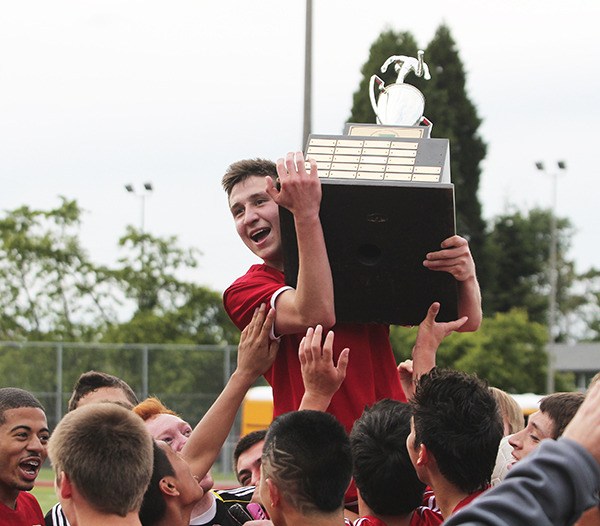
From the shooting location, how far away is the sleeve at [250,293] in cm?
398

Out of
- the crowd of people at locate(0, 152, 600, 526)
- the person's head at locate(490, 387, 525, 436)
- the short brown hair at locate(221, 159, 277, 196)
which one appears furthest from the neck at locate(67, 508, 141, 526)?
the person's head at locate(490, 387, 525, 436)

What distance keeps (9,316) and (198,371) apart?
10.00 metres

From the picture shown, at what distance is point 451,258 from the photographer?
148 inches

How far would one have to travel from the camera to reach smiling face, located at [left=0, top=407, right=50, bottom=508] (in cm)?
461

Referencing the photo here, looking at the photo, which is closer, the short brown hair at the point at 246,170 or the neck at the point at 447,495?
the neck at the point at 447,495

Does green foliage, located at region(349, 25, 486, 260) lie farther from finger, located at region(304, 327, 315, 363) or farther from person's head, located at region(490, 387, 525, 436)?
finger, located at region(304, 327, 315, 363)

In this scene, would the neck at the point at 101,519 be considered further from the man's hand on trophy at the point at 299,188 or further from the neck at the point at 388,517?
the man's hand on trophy at the point at 299,188

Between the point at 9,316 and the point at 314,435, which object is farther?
the point at 9,316

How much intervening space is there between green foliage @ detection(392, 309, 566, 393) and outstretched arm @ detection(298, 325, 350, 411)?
29710 mm

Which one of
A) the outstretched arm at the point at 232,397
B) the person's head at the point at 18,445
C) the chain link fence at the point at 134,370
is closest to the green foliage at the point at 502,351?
the chain link fence at the point at 134,370

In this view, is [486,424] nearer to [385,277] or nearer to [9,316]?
[385,277]

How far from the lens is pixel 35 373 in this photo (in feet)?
96.1

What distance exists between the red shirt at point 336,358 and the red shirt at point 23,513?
1161 mm

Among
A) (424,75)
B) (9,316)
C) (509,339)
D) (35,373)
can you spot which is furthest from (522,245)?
(424,75)
